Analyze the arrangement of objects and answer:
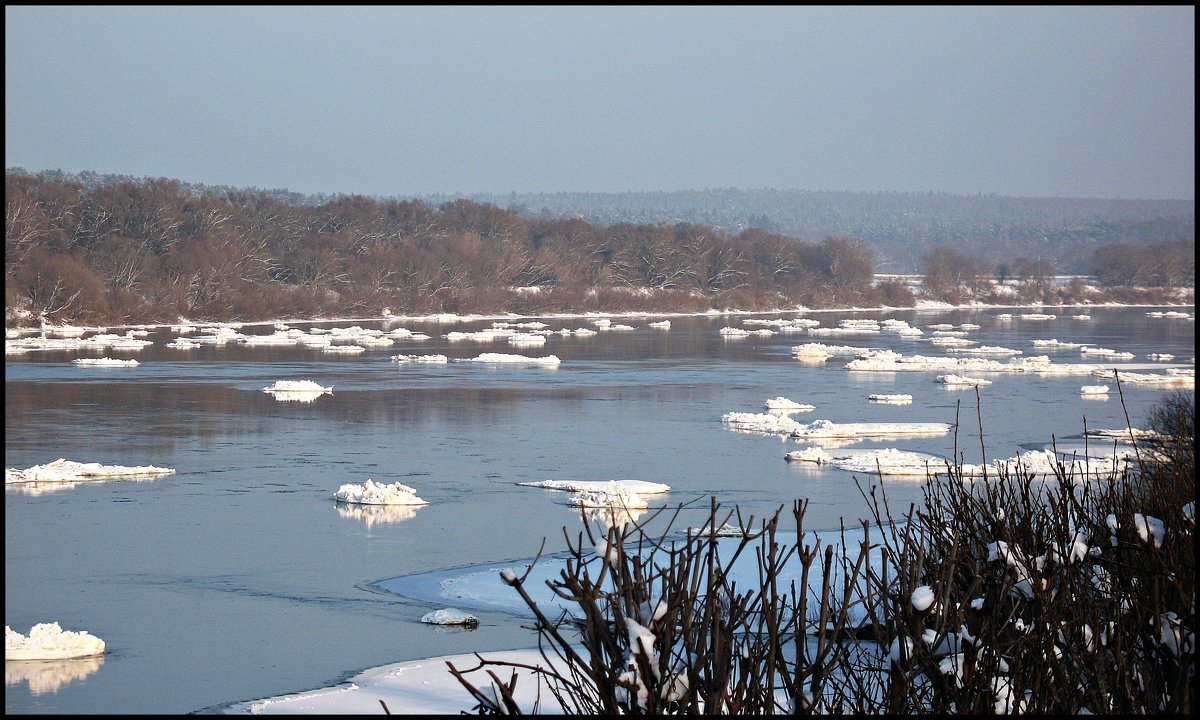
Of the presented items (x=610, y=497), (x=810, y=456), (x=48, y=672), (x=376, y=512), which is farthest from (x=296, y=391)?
(x=48, y=672)

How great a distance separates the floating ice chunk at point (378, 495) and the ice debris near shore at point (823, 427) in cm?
705

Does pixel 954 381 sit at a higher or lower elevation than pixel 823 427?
lower

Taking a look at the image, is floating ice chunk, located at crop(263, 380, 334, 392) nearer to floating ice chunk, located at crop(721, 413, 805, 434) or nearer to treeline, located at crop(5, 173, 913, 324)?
floating ice chunk, located at crop(721, 413, 805, 434)

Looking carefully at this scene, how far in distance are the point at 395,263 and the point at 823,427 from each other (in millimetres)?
46505

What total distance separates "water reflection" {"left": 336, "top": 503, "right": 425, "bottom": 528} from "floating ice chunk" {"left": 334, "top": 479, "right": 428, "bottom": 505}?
8 centimetres

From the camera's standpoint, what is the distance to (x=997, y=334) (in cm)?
4691

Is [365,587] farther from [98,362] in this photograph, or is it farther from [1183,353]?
[1183,353]

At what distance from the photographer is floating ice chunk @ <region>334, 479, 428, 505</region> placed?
13.5 meters

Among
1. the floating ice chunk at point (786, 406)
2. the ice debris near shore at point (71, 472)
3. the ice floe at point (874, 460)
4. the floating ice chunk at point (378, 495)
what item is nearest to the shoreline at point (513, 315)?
the floating ice chunk at point (786, 406)

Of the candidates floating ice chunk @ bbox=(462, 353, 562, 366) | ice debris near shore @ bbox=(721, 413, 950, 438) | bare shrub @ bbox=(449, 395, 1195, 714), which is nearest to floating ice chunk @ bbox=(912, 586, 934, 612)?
bare shrub @ bbox=(449, 395, 1195, 714)

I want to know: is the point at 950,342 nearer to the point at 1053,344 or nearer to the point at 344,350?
the point at 1053,344

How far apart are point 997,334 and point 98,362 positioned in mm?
31098

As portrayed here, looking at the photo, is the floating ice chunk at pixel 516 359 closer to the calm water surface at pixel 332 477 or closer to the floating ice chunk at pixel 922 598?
the calm water surface at pixel 332 477

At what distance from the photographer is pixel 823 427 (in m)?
19.0
